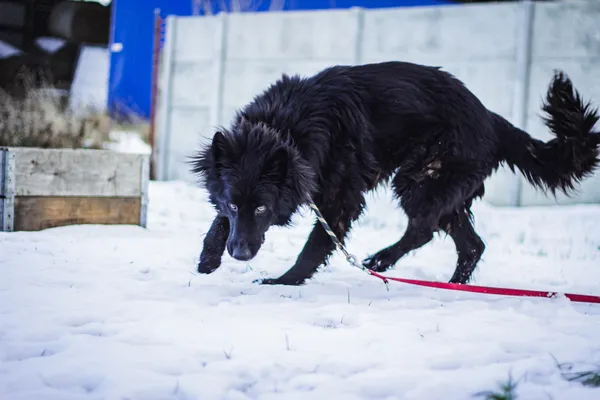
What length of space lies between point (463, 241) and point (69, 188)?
3296 millimetres

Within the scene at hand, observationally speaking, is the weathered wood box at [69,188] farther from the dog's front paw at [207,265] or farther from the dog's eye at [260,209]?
the dog's eye at [260,209]

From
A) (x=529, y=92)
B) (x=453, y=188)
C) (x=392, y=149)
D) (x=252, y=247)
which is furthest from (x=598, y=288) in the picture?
(x=529, y=92)

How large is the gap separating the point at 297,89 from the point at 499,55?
19.3 ft

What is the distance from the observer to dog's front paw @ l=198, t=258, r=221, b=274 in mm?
3652

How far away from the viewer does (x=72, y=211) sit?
4.86 meters

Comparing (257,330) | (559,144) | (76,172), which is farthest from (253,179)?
(76,172)

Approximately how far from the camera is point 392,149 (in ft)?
12.6

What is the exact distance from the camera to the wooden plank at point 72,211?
459 centimetres

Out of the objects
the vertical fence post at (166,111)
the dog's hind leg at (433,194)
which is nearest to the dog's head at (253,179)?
the dog's hind leg at (433,194)

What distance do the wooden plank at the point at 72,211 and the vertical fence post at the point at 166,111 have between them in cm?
527

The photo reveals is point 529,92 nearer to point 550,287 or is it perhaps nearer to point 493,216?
point 493,216

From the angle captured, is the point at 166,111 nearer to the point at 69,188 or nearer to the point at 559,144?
Result: the point at 69,188

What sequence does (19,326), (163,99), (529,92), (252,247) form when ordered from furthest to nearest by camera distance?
(163,99)
(529,92)
(252,247)
(19,326)

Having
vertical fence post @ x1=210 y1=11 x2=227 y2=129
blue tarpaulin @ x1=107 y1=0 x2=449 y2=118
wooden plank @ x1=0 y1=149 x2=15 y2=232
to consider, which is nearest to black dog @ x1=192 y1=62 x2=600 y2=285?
wooden plank @ x1=0 y1=149 x2=15 y2=232
